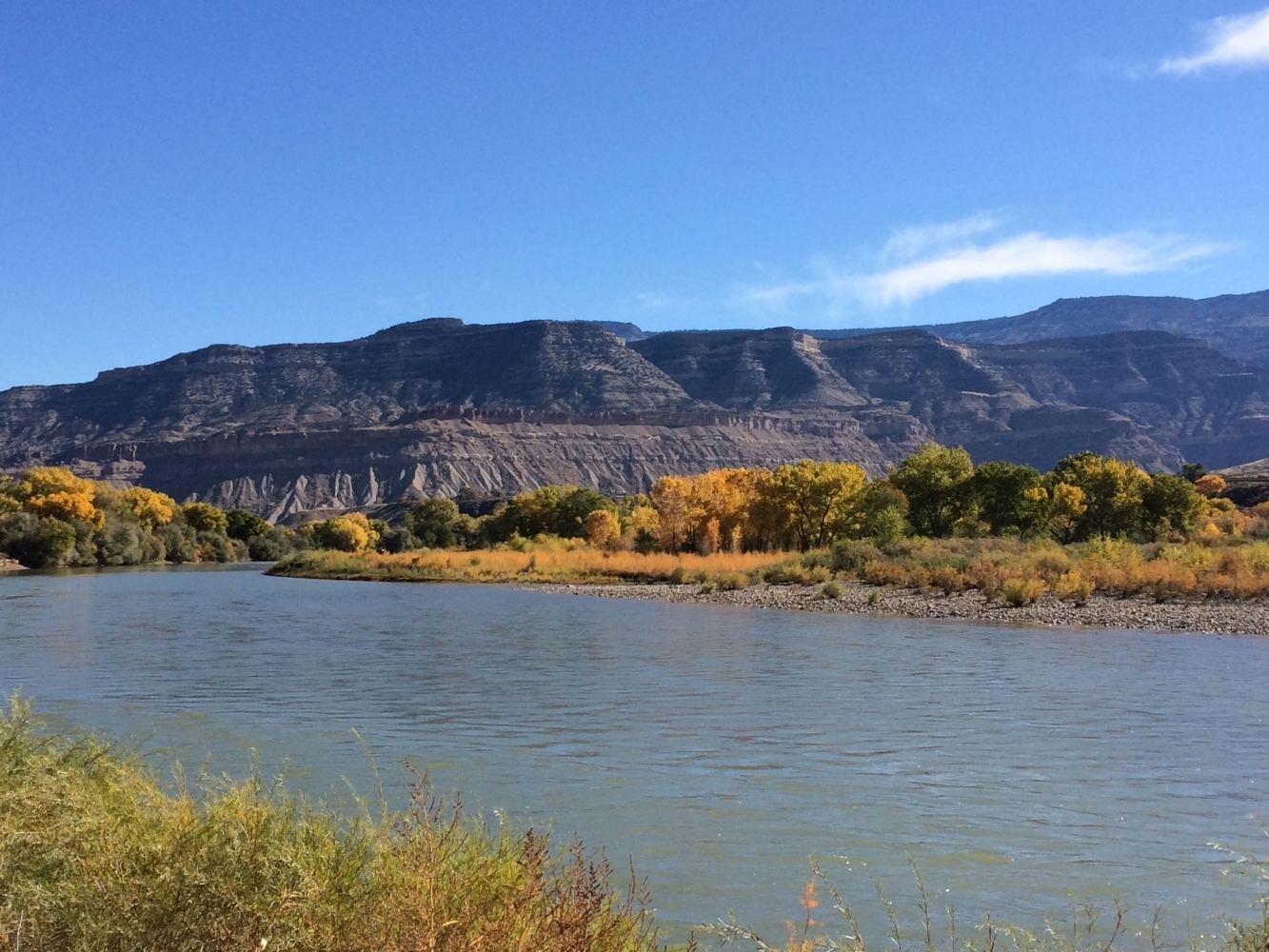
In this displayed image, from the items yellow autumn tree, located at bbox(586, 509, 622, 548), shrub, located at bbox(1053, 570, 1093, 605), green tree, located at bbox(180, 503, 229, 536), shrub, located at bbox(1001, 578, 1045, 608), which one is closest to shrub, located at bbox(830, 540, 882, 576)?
shrub, located at bbox(1053, 570, 1093, 605)

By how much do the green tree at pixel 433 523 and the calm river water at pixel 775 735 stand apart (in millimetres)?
71693

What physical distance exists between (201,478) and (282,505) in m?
20.4

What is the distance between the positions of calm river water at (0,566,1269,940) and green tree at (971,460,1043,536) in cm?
3190

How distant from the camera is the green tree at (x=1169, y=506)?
192 feet

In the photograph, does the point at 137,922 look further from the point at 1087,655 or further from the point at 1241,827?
the point at 1087,655

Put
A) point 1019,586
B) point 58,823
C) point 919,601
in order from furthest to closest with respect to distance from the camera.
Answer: point 919,601, point 1019,586, point 58,823

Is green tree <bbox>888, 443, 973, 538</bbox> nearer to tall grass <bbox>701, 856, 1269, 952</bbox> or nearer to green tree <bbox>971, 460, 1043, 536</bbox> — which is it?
green tree <bbox>971, 460, 1043, 536</bbox>

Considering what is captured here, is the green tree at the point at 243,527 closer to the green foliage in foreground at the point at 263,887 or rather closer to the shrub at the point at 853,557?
the shrub at the point at 853,557

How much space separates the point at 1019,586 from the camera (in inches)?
1502

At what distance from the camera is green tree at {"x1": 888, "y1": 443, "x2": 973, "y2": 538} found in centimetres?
6519

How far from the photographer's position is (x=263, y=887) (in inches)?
213

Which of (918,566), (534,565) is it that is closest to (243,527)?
(534,565)

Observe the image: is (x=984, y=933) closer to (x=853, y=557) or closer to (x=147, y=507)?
(x=853, y=557)

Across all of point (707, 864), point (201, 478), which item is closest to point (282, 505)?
point (201, 478)
